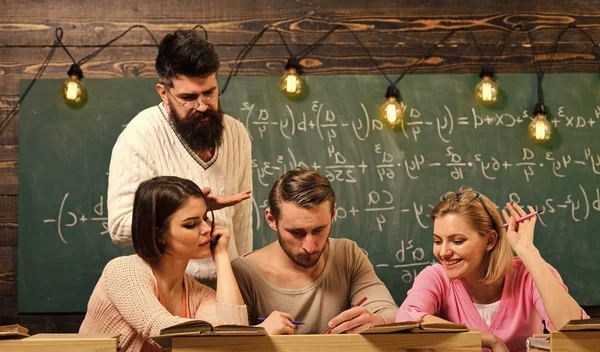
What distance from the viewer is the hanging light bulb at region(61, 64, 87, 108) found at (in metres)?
3.77

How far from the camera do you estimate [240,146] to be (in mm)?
2908

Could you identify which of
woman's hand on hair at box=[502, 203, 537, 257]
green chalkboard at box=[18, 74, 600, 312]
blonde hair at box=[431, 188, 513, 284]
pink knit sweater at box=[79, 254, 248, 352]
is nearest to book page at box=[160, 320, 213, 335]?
pink knit sweater at box=[79, 254, 248, 352]

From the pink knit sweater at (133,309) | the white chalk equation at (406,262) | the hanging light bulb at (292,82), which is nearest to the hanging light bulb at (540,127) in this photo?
the white chalk equation at (406,262)

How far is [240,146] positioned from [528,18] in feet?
6.30

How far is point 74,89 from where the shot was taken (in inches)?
149

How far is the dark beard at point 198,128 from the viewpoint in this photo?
2701 mm

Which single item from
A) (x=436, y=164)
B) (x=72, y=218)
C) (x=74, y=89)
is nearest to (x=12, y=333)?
(x=72, y=218)

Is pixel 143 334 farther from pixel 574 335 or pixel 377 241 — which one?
pixel 377 241

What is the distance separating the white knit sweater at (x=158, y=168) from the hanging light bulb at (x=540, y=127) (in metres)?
1.74

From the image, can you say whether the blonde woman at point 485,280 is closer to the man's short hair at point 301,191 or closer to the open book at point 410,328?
the man's short hair at point 301,191

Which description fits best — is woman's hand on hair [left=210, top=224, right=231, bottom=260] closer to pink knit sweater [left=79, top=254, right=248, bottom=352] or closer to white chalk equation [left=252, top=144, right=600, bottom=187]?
pink knit sweater [left=79, top=254, right=248, bottom=352]

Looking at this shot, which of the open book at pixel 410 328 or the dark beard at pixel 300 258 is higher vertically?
the dark beard at pixel 300 258

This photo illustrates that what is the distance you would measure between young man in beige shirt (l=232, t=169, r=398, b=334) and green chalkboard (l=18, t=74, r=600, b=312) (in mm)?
1257

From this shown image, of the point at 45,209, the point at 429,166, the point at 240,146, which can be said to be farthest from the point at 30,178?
the point at 429,166
